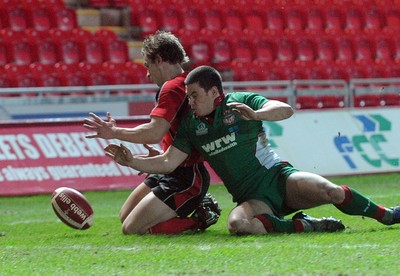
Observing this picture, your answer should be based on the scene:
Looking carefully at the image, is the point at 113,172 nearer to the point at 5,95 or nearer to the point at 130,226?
the point at 5,95

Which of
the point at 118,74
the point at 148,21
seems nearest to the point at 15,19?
the point at 118,74

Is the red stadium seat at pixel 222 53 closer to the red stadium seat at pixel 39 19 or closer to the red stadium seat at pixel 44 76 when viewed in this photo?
the red stadium seat at pixel 39 19

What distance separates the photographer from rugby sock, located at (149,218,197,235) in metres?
7.97

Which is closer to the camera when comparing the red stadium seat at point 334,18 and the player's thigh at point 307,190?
the player's thigh at point 307,190

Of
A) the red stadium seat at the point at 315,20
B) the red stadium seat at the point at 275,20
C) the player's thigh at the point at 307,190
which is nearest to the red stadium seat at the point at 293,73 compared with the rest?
the red stadium seat at the point at 275,20

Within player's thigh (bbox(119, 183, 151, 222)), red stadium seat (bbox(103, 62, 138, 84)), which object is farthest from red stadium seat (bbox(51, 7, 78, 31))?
player's thigh (bbox(119, 183, 151, 222))

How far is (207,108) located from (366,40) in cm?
1443

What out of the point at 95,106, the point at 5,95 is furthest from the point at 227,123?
the point at 5,95

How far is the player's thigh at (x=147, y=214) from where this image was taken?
25.9 feet

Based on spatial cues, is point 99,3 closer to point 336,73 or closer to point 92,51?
point 92,51

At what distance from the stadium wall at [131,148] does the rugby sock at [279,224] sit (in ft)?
18.6

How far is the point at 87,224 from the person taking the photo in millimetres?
8336

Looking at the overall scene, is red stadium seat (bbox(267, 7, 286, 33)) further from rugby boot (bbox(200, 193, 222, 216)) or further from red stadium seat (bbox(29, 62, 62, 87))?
rugby boot (bbox(200, 193, 222, 216))

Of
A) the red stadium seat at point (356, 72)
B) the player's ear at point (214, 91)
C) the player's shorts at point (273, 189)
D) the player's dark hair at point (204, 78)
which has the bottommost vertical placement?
the red stadium seat at point (356, 72)
